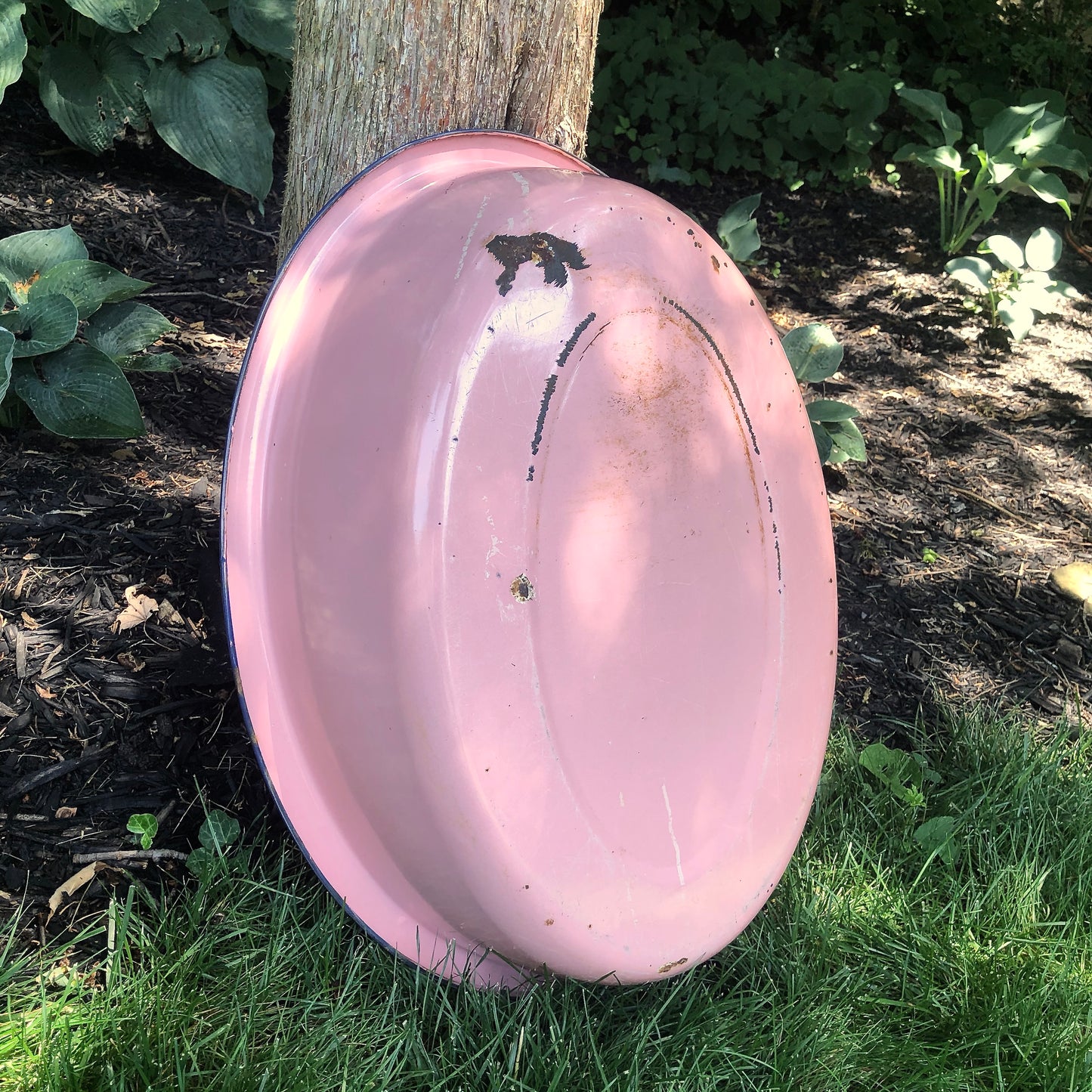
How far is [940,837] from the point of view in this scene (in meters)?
1.97

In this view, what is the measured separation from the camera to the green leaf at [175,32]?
2627 mm

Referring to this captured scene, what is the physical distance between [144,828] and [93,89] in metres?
2.16

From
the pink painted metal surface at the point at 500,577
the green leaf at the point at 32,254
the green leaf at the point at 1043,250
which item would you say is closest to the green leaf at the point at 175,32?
the green leaf at the point at 32,254

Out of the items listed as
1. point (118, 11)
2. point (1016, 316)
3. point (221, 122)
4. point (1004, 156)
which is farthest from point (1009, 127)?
point (118, 11)

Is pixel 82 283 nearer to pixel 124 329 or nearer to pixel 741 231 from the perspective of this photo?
pixel 124 329

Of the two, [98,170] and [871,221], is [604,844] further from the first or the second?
[871,221]

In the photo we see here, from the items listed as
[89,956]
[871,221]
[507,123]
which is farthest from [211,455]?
[871,221]

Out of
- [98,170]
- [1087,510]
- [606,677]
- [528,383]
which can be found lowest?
[1087,510]

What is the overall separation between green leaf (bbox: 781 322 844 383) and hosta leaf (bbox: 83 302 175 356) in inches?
60.6

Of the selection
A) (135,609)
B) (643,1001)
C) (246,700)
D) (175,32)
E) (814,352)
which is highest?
(175,32)

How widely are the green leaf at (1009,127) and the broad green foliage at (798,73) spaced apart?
0.57 m

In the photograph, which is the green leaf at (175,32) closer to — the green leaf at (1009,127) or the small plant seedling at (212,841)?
the small plant seedling at (212,841)

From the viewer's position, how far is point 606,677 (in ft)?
4.99

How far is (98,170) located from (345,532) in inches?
85.8
